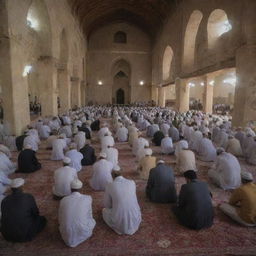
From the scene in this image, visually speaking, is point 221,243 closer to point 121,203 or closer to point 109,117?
point 121,203

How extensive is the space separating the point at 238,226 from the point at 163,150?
434 centimetres

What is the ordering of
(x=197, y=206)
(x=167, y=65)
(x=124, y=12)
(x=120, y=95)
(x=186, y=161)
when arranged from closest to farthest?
1. (x=197, y=206)
2. (x=186, y=161)
3. (x=167, y=65)
4. (x=124, y=12)
5. (x=120, y=95)

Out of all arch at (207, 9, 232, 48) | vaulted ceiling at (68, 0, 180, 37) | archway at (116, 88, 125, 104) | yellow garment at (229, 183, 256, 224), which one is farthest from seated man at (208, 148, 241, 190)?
archway at (116, 88, 125, 104)

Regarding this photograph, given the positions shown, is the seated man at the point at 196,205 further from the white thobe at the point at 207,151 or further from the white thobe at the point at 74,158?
the white thobe at the point at 207,151

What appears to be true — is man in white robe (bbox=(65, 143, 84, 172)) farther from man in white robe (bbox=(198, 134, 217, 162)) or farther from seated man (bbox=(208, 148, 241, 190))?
man in white robe (bbox=(198, 134, 217, 162))

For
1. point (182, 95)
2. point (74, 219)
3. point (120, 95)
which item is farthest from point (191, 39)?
point (120, 95)

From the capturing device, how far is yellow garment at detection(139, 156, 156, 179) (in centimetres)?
549

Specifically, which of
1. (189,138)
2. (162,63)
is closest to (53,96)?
(189,138)

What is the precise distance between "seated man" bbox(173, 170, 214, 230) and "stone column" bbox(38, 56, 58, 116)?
1121 centimetres

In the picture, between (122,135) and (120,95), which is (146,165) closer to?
(122,135)

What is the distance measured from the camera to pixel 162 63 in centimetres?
2362

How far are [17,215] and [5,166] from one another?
9.48 feet

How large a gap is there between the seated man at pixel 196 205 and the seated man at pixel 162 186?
29.7 inches

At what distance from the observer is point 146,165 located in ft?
18.2
